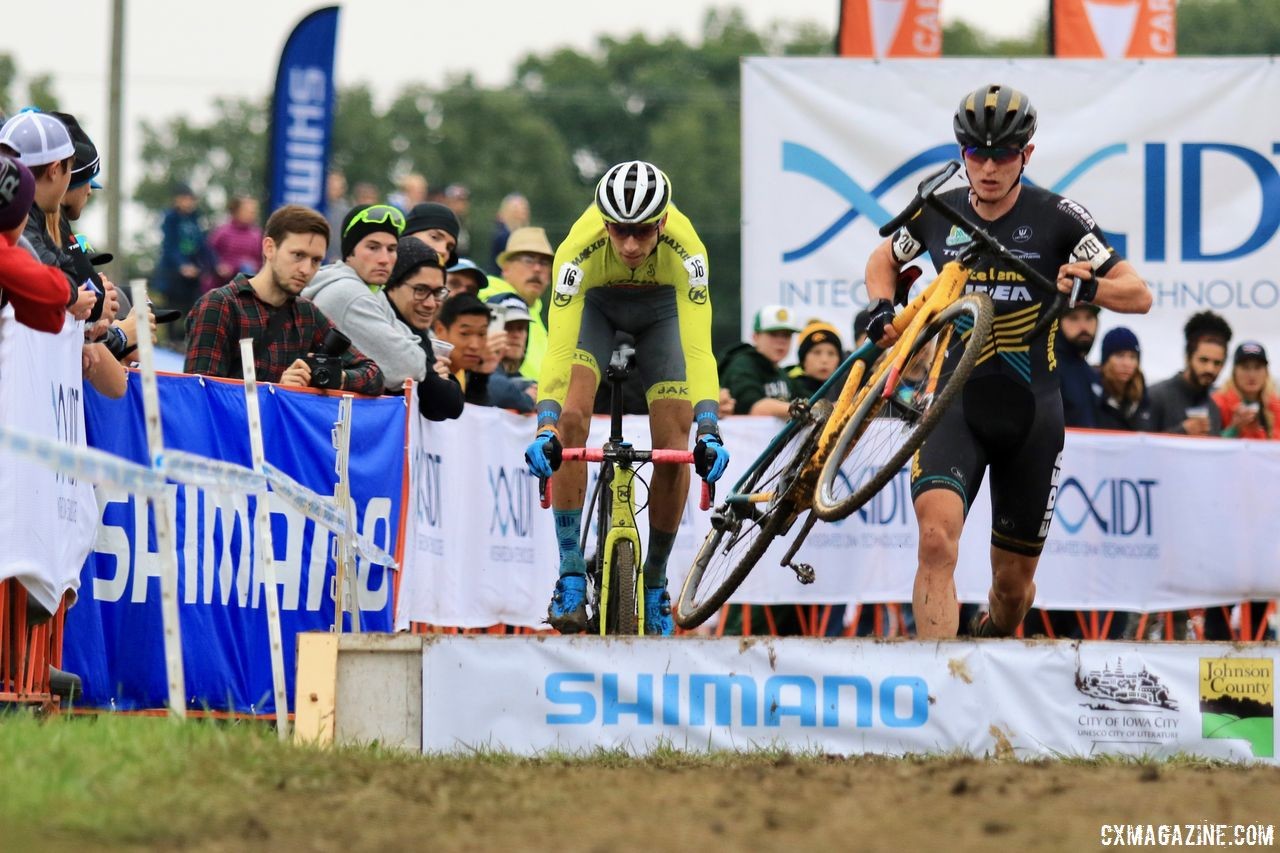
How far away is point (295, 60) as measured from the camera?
2089 centimetres

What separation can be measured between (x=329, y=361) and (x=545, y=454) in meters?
1.41

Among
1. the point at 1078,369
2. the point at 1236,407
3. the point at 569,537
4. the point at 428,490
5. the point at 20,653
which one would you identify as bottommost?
the point at 20,653

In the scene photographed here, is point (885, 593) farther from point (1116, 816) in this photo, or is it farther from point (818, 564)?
point (1116, 816)

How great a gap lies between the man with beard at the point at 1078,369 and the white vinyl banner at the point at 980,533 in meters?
0.27

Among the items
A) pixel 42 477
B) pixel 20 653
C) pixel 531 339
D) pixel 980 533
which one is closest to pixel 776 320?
pixel 531 339

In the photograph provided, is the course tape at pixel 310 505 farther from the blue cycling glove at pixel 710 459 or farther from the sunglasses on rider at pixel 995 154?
the sunglasses on rider at pixel 995 154

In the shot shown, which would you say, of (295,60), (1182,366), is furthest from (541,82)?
(1182,366)

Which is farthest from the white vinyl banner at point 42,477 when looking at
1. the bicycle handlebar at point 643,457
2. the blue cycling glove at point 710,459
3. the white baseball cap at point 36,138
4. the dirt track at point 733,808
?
the blue cycling glove at point 710,459

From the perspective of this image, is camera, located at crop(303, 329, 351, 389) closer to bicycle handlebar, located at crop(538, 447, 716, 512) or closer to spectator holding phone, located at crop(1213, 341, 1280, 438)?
bicycle handlebar, located at crop(538, 447, 716, 512)

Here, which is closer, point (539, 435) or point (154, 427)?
point (154, 427)

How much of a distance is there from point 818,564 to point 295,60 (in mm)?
10131

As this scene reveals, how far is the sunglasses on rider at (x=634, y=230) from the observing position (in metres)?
9.27

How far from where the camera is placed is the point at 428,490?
36.3 ft

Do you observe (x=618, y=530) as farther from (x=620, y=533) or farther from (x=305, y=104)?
(x=305, y=104)
